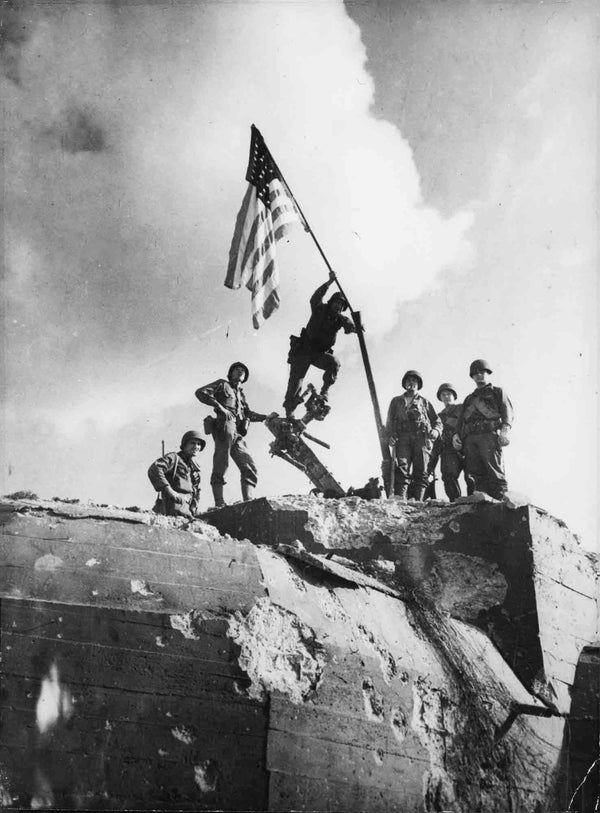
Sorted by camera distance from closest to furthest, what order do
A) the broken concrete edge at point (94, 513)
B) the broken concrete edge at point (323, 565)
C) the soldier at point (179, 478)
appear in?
1. the broken concrete edge at point (94, 513)
2. the broken concrete edge at point (323, 565)
3. the soldier at point (179, 478)

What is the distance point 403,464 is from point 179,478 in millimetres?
2703

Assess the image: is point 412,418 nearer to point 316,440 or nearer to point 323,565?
point 316,440

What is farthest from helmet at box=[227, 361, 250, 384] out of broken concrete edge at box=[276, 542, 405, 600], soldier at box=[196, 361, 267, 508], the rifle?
broken concrete edge at box=[276, 542, 405, 600]

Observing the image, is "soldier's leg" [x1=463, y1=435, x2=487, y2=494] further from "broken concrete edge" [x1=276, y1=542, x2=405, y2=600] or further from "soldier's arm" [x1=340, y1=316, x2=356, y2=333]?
"broken concrete edge" [x1=276, y1=542, x2=405, y2=600]

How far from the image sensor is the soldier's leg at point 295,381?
31.0 ft

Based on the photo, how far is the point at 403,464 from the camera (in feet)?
30.8

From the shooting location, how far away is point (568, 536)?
6.45 meters

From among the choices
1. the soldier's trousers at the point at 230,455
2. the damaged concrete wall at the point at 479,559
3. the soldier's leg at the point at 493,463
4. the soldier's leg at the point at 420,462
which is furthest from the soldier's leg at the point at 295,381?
the damaged concrete wall at the point at 479,559

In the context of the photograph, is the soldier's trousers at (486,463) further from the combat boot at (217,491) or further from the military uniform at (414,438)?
the combat boot at (217,491)

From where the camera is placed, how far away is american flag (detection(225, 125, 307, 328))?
9250 millimetres

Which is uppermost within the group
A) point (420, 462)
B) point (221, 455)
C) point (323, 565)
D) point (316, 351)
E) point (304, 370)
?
point (316, 351)

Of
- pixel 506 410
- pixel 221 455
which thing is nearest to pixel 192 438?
pixel 221 455

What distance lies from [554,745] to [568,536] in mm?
1756

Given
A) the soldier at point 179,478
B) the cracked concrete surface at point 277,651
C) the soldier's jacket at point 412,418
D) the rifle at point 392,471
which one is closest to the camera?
the cracked concrete surface at point 277,651
